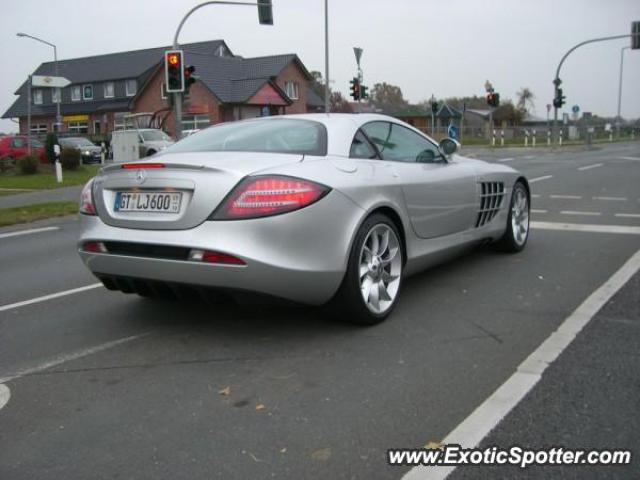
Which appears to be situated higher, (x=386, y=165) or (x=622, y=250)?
(x=386, y=165)

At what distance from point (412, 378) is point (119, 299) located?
9.03 feet

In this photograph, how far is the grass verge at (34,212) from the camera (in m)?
11.4

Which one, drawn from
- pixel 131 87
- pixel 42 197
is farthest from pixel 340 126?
pixel 131 87

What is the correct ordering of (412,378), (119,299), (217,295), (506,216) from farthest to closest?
1. (506,216)
2. (119,299)
3. (217,295)
4. (412,378)

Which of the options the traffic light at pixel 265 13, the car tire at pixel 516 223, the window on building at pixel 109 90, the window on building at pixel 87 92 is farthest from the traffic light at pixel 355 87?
the window on building at pixel 87 92

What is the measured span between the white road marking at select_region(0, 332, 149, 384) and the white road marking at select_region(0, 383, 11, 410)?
0.10 m

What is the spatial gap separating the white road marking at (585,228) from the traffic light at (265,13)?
52.5 ft

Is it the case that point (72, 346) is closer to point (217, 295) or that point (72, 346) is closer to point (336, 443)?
point (217, 295)

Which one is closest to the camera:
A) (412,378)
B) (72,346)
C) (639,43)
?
(412,378)

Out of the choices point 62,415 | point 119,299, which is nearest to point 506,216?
point 119,299

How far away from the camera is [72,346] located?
13.8 feet

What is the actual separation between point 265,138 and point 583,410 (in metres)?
2.68

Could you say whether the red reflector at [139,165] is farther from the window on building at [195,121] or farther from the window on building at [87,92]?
the window on building at [87,92]

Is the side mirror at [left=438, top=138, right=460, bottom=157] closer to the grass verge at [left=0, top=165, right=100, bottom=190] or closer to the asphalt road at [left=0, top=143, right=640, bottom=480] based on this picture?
the asphalt road at [left=0, top=143, right=640, bottom=480]
